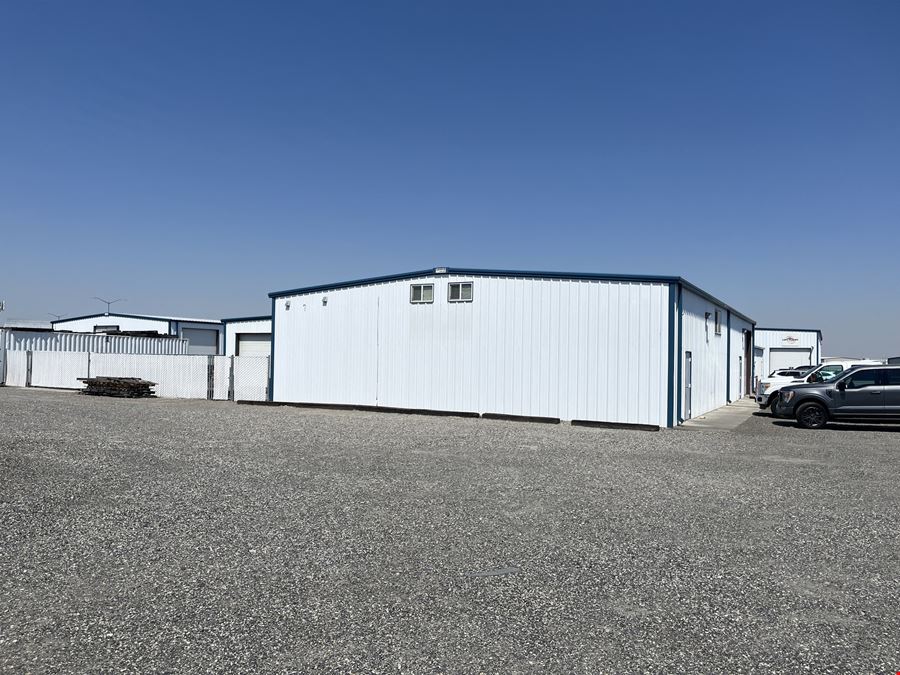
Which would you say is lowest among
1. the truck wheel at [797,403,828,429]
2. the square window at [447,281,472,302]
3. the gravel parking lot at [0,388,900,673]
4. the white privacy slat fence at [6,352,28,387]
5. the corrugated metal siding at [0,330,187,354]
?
the gravel parking lot at [0,388,900,673]

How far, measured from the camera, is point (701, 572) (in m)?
5.62

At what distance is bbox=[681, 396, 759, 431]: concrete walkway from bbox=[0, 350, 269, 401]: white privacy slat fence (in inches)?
648

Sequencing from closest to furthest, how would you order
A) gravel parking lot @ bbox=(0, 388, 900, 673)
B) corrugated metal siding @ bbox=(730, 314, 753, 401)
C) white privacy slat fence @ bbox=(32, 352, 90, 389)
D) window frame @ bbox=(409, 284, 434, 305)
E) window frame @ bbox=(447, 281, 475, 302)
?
gravel parking lot @ bbox=(0, 388, 900, 673), window frame @ bbox=(447, 281, 475, 302), window frame @ bbox=(409, 284, 434, 305), corrugated metal siding @ bbox=(730, 314, 753, 401), white privacy slat fence @ bbox=(32, 352, 90, 389)

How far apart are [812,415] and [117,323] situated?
50.7 meters

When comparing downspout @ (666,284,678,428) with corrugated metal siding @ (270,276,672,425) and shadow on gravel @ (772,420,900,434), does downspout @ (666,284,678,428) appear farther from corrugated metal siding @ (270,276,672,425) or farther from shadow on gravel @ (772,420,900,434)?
shadow on gravel @ (772,420,900,434)

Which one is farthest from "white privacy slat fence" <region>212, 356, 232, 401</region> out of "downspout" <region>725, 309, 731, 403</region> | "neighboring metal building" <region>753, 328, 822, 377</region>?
"neighboring metal building" <region>753, 328, 822, 377</region>

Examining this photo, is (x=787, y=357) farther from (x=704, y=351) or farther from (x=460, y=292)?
(x=460, y=292)

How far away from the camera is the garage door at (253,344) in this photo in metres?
34.2

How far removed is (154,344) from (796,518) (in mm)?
37377

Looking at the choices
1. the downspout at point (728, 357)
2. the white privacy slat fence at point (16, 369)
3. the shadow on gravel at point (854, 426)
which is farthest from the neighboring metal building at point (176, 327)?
the shadow on gravel at point (854, 426)

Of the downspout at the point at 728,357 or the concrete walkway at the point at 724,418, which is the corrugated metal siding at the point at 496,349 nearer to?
the concrete walkway at the point at 724,418

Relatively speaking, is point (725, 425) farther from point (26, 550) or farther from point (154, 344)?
point (154, 344)

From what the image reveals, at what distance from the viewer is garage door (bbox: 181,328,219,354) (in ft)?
159

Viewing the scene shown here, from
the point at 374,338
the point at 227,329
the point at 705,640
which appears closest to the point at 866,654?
the point at 705,640
